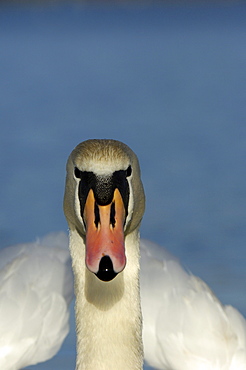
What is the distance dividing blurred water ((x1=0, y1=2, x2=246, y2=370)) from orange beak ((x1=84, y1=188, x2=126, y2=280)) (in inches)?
82.6

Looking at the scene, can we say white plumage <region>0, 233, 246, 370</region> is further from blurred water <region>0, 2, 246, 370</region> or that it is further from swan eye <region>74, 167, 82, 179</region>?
swan eye <region>74, 167, 82, 179</region>

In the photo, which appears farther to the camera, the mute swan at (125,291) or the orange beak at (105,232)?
the mute swan at (125,291)

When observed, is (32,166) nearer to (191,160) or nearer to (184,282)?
(191,160)

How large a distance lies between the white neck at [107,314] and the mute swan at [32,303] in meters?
0.66

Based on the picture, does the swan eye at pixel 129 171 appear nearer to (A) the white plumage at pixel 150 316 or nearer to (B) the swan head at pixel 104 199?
(B) the swan head at pixel 104 199

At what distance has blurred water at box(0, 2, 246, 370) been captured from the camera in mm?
6426

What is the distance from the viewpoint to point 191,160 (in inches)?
331

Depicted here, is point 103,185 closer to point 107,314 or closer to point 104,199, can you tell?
point 104,199

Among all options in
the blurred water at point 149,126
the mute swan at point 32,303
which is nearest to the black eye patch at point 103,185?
the mute swan at point 32,303

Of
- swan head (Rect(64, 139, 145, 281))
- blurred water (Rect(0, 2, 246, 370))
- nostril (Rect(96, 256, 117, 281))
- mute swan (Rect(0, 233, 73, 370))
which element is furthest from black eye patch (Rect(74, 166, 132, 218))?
blurred water (Rect(0, 2, 246, 370))

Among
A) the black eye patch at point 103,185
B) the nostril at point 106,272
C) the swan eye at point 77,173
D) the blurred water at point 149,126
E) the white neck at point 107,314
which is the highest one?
the blurred water at point 149,126

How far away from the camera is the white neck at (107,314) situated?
2844 mm

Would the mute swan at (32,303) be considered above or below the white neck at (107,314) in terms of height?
above

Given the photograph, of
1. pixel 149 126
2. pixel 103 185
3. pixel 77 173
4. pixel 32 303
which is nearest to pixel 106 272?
pixel 103 185
